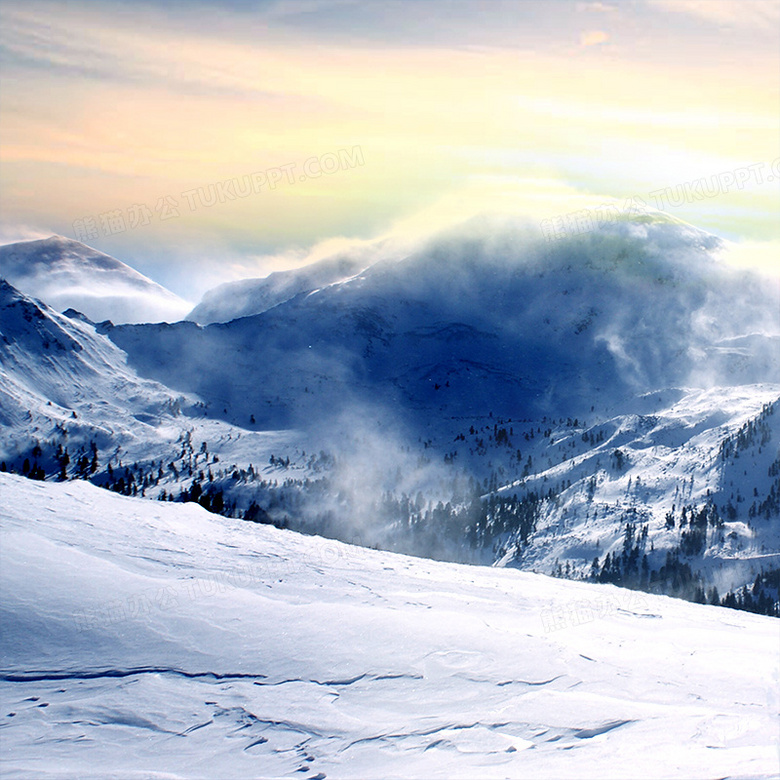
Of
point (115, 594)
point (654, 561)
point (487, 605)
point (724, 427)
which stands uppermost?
point (115, 594)

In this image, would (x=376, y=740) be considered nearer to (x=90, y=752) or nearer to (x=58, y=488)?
(x=90, y=752)

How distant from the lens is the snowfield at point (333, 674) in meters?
12.9

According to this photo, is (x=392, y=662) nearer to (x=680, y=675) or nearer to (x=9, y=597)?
(x=680, y=675)

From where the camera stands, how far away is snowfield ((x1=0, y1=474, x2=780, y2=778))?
1293 cm

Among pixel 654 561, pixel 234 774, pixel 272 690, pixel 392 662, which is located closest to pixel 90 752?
pixel 234 774

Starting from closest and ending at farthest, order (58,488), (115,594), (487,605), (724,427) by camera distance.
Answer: (115,594)
(487,605)
(58,488)
(724,427)

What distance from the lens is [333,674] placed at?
645 inches

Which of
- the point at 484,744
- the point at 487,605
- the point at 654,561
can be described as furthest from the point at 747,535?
the point at 484,744

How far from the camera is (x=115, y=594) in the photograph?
18906 millimetres

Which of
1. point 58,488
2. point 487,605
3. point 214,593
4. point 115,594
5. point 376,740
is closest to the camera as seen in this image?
point 376,740

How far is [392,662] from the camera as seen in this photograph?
1709 cm

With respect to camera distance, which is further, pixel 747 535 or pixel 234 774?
pixel 747 535

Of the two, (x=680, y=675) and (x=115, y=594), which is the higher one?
(x=115, y=594)

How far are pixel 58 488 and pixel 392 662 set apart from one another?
18.8m
